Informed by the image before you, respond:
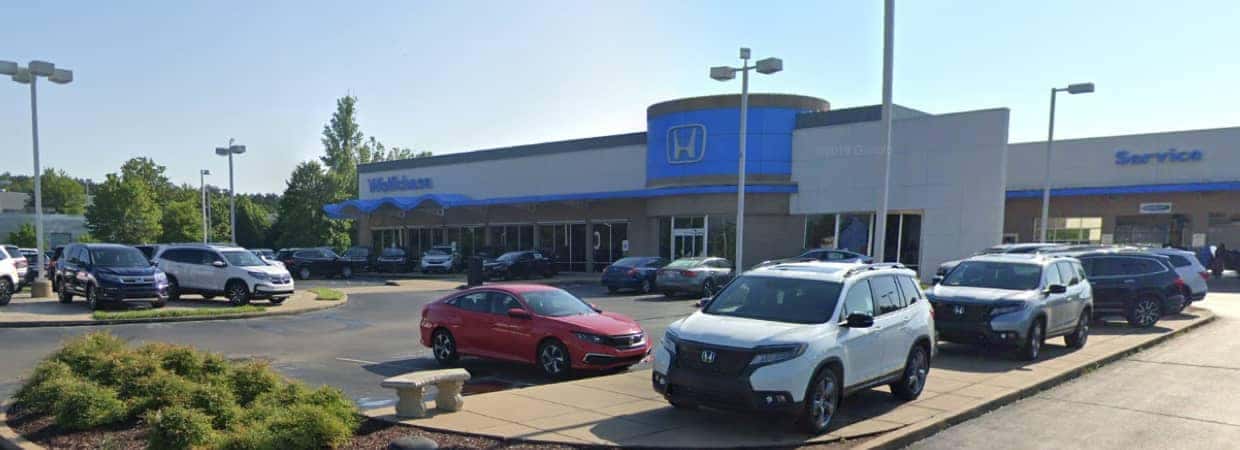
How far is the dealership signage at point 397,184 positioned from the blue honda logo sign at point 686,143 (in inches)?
810

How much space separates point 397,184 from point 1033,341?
1861 inches

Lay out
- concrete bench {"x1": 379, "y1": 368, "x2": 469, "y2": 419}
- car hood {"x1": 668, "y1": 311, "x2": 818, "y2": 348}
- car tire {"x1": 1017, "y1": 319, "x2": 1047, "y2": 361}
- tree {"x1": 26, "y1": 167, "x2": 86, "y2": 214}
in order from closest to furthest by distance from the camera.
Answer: car hood {"x1": 668, "y1": 311, "x2": 818, "y2": 348}, concrete bench {"x1": 379, "y1": 368, "x2": 469, "y2": 419}, car tire {"x1": 1017, "y1": 319, "x2": 1047, "y2": 361}, tree {"x1": 26, "y1": 167, "x2": 86, "y2": 214}

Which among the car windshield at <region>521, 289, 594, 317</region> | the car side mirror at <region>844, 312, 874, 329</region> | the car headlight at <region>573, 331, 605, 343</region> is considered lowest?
the car headlight at <region>573, 331, 605, 343</region>

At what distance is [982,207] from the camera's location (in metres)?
29.4

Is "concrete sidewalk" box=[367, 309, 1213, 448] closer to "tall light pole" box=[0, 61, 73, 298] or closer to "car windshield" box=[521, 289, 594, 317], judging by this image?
"car windshield" box=[521, 289, 594, 317]

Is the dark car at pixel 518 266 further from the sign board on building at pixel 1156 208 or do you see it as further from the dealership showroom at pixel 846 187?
the sign board on building at pixel 1156 208

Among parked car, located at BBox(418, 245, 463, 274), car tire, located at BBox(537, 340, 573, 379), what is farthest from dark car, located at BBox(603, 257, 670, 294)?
parked car, located at BBox(418, 245, 463, 274)

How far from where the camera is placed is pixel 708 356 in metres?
7.16

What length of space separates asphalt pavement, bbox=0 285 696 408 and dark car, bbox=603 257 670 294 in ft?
12.7

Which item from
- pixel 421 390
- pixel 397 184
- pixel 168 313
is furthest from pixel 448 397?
pixel 397 184

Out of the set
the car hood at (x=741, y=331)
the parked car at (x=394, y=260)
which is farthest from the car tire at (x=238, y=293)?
the parked car at (x=394, y=260)

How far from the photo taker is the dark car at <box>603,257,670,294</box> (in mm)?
25656

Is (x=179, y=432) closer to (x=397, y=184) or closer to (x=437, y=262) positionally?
(x=437, y=262)

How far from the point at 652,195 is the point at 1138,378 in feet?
86.6
